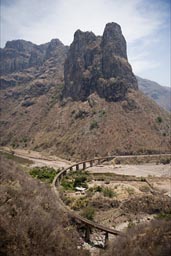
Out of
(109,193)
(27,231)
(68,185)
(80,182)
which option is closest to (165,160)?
(80,182)

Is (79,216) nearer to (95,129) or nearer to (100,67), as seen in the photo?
(95,129)

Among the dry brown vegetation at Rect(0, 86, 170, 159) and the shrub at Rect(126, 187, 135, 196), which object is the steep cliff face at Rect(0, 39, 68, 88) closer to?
the dry brown vegetation at Rect(0, 86, 170, 159)

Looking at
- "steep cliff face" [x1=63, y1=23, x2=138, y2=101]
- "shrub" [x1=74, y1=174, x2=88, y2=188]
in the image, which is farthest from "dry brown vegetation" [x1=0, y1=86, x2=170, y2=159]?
"shrub" [x1=74, y1=174, x2=88, y2=188]

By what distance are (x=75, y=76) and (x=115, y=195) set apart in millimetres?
78686

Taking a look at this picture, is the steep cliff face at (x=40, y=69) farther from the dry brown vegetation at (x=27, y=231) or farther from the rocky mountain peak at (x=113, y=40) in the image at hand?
the dry brown vegetation at (x=27, y=231)

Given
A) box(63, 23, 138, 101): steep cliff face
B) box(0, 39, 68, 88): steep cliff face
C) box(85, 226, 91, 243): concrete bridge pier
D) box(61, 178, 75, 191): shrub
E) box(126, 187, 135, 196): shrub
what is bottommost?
box(85, 226, 91, 243): concrete bridge pier

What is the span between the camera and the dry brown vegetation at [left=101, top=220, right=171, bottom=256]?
12078 millimetres

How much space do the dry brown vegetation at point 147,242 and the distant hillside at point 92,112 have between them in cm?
6192

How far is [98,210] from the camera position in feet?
108

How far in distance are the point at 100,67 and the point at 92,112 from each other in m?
18.6

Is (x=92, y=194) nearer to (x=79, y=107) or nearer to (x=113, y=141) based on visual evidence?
(x=113, y=141)

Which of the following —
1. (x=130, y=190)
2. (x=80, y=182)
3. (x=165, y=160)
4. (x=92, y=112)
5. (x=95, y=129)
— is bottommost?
(x=130, y=190)

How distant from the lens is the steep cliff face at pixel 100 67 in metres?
97.6

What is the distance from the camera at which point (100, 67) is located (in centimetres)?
10244
